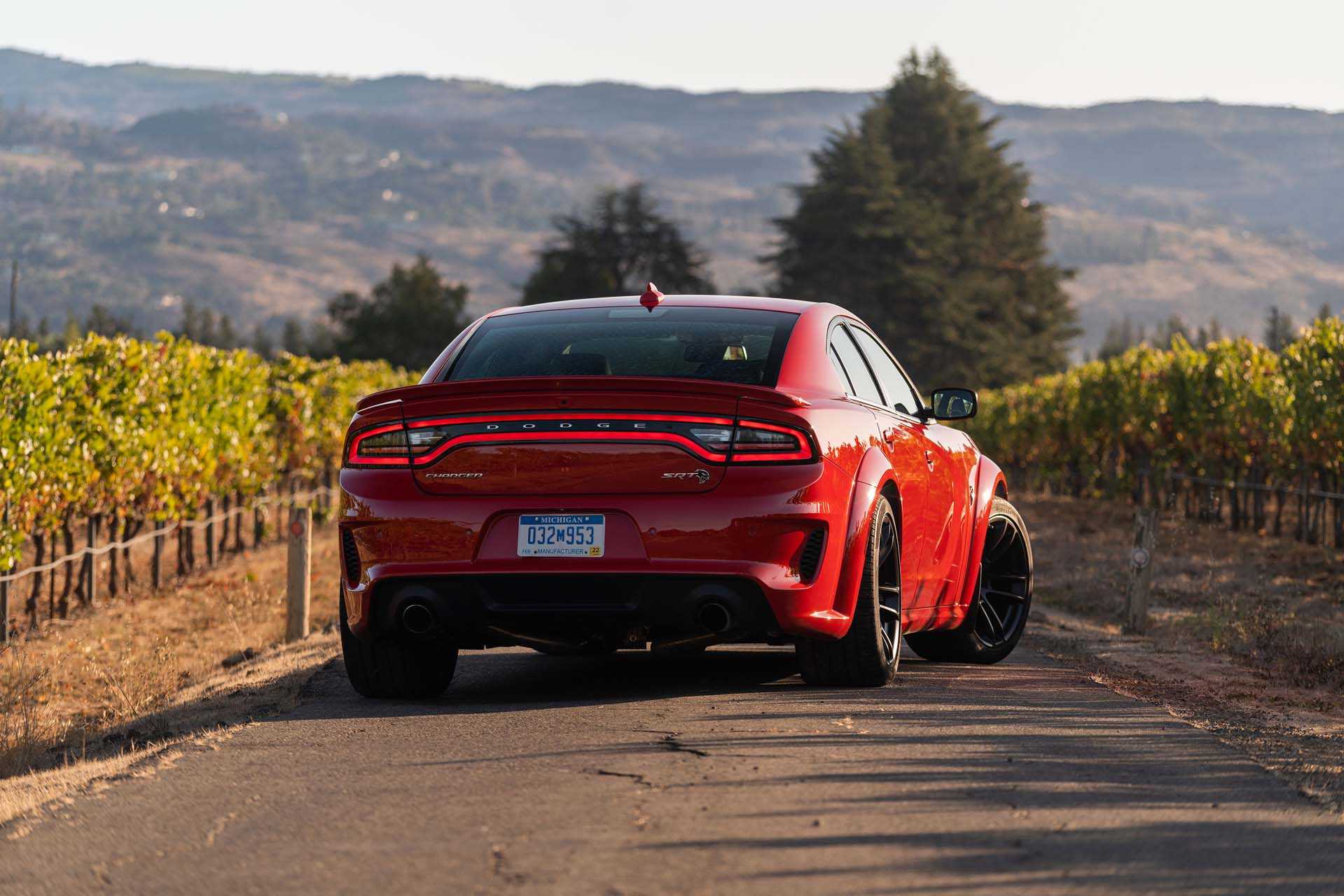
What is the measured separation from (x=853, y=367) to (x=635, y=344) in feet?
4.18

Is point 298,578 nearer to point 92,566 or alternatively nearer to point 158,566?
point 92,566

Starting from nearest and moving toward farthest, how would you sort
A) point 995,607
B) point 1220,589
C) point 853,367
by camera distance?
point 853,367 → point 995,607 → point 1220,589

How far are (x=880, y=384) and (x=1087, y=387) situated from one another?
2704cm

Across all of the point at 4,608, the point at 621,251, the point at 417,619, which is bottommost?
the point at 4,608

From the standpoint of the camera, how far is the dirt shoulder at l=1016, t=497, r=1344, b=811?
767cm

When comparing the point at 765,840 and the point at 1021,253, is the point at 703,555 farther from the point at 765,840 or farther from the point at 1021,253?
the point at 1021,253

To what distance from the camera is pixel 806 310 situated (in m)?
8.38

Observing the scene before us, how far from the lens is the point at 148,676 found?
12094 mm

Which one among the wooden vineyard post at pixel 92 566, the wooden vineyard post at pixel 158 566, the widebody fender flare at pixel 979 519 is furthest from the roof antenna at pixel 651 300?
the wooden vineyard post at pixel 158 566

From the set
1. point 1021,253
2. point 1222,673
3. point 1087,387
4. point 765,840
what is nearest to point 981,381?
point 1021,253

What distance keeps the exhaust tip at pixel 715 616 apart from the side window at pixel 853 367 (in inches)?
61.1

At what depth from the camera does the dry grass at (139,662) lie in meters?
8.54

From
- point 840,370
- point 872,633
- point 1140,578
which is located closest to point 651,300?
point 840,370

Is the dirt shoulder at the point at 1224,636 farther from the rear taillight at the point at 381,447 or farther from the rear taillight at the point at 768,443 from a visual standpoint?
the rear taillight at the point at 381,447
